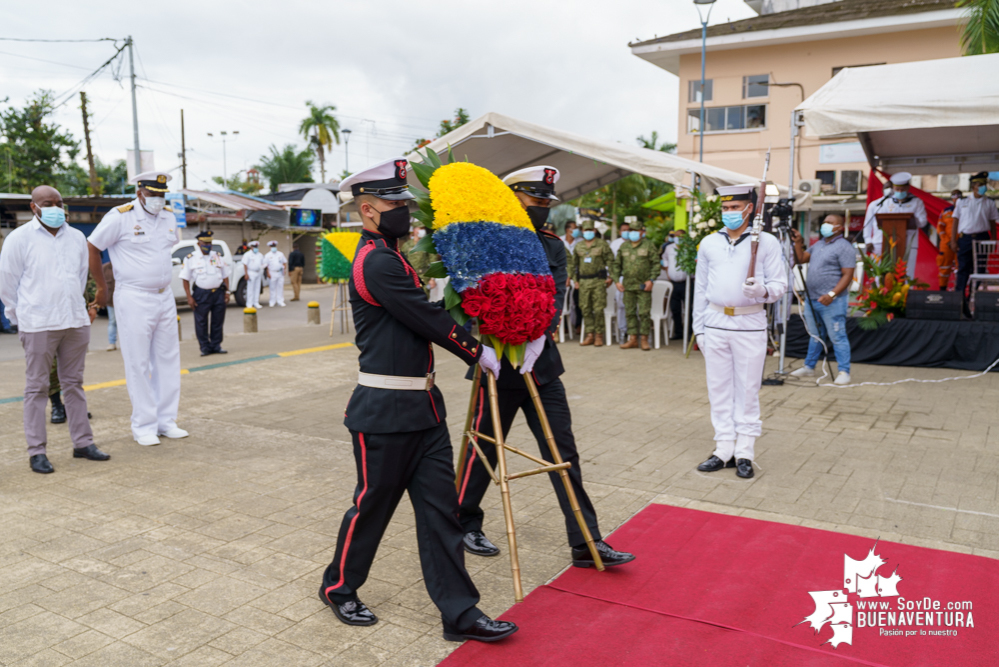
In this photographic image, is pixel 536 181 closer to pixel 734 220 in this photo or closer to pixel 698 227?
pixel 734 220

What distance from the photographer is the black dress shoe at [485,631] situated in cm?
323

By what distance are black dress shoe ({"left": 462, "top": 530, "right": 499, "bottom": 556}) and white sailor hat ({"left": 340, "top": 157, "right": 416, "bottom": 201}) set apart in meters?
2.01

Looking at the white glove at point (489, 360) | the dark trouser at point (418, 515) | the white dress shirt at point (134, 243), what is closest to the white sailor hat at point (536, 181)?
the white glove at point (489, 360)

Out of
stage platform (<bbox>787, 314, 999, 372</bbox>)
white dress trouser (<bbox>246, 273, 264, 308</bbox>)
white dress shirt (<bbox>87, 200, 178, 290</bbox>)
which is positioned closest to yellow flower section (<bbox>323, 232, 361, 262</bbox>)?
white dress shirt (<bbox>87, 200, 178, 290</bbox>)

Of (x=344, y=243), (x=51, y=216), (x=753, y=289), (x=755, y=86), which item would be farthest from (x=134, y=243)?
(x=755, y=86)

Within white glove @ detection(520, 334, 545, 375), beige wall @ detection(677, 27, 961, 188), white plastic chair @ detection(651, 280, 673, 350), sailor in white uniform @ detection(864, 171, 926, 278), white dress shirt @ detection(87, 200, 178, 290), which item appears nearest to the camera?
white glove @ detection(520, 334, 545, 375)

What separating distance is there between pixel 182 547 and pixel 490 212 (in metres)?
2.65

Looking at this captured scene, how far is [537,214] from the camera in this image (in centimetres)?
407

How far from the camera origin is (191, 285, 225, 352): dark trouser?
11531 millimetres

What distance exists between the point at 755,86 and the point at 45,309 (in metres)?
26.8

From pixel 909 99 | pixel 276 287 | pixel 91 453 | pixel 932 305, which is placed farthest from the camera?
pixel 276 287

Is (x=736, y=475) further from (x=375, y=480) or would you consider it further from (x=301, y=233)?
(x=301, y=233)

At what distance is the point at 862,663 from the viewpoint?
3.08 meters

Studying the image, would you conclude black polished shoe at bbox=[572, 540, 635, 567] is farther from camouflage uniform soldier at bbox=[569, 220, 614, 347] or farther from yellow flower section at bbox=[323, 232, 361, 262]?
yellow flower section at bbox=[323, 232, 361, 262]
